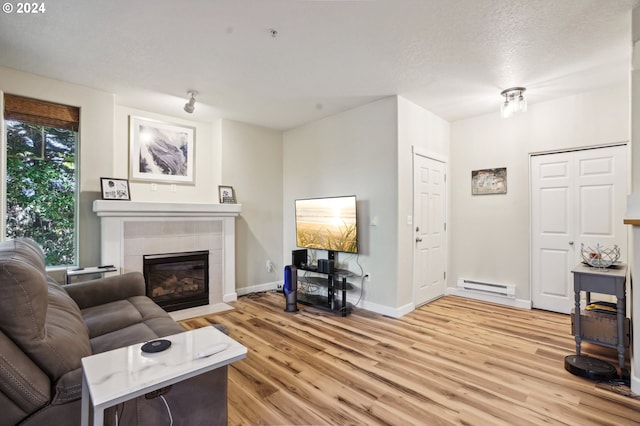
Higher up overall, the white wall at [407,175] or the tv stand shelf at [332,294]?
the white wall at [407,175]

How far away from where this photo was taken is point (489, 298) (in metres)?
4.21

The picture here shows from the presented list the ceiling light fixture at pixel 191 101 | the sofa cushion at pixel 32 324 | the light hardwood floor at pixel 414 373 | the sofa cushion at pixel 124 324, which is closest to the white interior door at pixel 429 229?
the light hardwood floor at pixel 414 373

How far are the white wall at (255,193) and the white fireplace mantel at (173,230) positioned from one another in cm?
33

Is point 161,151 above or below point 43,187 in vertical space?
above

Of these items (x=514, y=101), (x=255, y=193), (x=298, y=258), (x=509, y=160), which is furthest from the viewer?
(x=255, y=193)

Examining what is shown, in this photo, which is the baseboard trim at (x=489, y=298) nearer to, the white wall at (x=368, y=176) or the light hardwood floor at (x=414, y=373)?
the light hardwood floor at (x=414, y=373)

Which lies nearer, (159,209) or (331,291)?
(159,209)

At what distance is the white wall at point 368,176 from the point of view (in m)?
3.69

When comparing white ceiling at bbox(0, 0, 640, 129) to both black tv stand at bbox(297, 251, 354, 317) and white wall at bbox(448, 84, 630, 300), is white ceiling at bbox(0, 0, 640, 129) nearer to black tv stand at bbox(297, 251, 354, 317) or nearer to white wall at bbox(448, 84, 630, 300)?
white wall at bbox(448, 84, 630, 300)

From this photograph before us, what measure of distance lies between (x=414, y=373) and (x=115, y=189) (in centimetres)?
363

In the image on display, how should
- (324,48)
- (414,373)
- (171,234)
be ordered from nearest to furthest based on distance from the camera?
(414,373), (324,48), (171,234)

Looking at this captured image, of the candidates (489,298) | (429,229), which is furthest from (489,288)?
(429,229)

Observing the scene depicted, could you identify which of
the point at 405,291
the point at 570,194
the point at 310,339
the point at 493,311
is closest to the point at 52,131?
the point at 310,339

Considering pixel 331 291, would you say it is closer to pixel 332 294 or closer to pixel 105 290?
pixel 332 294
